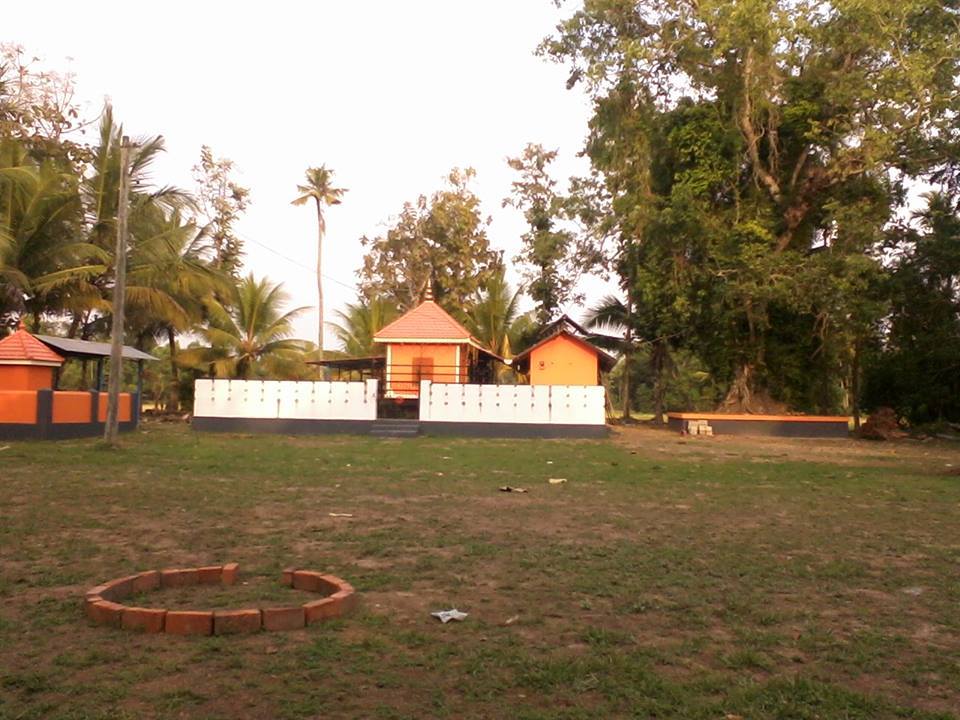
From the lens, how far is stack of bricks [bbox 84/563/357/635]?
5.02 metres

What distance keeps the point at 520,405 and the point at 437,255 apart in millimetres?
15736

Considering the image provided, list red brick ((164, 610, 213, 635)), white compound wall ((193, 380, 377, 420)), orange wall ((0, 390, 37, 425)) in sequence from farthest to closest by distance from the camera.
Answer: white compound wall ((193, 380, 377, 420)), orange wall ((0, 390, 37, 425)), red brick ((164, 610, 213, 635))

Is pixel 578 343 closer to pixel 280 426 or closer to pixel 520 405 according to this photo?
pixel 520 405

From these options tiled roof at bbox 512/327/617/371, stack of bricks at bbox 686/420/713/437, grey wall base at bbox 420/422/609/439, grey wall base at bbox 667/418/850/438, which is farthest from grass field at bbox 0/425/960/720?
tiled roof at bbox 512/327/617/371

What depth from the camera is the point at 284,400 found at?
26.1m

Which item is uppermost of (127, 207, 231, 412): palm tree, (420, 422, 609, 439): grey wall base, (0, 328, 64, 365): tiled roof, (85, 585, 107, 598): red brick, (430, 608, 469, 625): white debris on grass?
(127, 207, 231, 412): palm tree

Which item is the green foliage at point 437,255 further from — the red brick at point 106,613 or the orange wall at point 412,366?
the red brick at point 106,613

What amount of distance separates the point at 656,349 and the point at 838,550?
89.5 feet

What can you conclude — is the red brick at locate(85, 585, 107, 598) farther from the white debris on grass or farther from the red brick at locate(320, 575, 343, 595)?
the white debris on grass

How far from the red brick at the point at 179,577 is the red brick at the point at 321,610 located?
118 cm

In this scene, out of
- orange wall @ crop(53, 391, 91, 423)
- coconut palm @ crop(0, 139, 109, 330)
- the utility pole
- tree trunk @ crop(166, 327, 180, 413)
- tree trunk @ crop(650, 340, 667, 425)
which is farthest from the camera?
tree trunk @ crop(650, 340, 667, 425)

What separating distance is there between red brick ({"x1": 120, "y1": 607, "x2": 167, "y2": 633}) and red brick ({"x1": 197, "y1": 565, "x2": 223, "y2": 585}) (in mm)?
1099

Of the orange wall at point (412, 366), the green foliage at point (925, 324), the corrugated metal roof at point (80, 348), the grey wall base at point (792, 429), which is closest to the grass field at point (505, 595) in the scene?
the corrugated metal roof at point (80, 348)

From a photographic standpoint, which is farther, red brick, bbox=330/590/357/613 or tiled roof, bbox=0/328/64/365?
tiled roof, bbox=0/328/64/365
